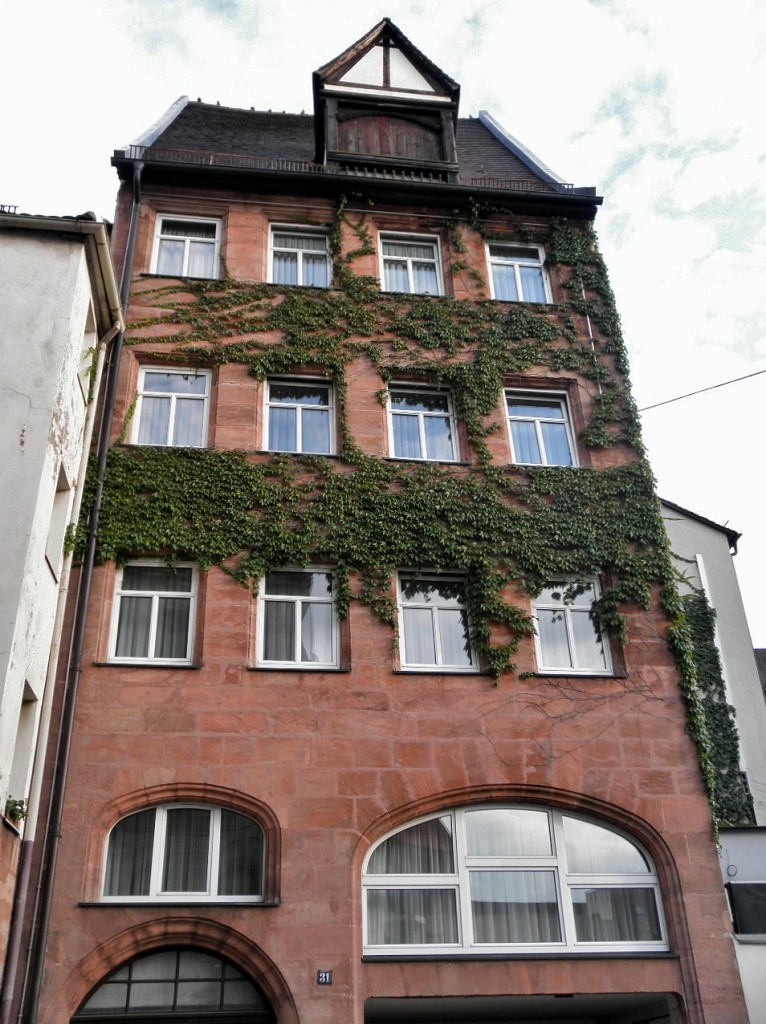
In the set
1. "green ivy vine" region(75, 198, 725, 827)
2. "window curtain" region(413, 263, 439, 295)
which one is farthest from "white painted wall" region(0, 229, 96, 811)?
"window curtain" region(413, 263, 439, 295)

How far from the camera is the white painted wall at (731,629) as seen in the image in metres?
21.8

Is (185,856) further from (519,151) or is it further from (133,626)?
(519,151)

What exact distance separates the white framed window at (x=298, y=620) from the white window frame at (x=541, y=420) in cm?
408

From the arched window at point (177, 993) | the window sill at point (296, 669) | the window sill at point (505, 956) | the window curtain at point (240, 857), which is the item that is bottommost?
the arched window at point (177, 993)

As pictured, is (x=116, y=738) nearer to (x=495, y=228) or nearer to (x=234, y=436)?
(x=234, y=436)

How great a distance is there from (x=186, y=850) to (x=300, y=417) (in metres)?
7.21

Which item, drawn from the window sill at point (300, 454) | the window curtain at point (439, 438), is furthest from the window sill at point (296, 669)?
the window curtain at point (439, 438)

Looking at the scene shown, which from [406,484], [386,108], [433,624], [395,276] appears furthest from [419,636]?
[386,108]

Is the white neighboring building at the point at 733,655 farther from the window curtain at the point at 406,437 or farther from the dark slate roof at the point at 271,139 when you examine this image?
the dark slate roof at the point at 271,139

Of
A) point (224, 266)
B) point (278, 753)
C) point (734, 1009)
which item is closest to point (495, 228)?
point (224, 266)

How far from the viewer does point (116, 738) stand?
13.4 metres

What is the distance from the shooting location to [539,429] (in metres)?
17.7

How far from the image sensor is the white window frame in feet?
56.7

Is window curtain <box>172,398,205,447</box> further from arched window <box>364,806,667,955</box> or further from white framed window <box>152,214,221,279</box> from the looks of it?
arched window <box>364,806,667,955</box>
